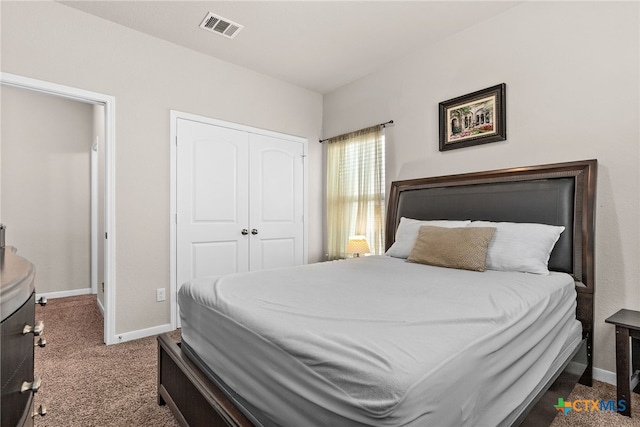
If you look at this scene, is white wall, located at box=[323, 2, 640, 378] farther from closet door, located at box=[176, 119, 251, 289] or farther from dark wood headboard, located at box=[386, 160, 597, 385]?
closet door, located at box=[176, 119, 251, 289]

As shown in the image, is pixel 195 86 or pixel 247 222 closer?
pixel 195 86

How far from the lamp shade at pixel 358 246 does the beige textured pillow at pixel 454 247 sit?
3.16 feet

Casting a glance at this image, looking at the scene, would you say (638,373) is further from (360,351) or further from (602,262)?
(360,351)

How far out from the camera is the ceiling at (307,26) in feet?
8.70

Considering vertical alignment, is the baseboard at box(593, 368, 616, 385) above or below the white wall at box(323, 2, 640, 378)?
below

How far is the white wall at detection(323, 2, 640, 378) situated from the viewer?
2156 millimetres

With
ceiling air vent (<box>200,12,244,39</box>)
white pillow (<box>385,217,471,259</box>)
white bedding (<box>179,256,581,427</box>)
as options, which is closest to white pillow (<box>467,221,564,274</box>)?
white bedding (<box>179,256,581,427</box>)

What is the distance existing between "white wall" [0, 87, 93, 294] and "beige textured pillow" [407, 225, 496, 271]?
4.48 m

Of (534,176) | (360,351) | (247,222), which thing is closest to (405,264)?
(534,176)

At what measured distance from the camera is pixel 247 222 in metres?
3.73

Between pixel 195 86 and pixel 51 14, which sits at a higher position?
pixel 51 14

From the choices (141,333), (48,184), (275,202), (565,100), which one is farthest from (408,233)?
(48,184)

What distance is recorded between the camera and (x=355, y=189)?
3.91 meters

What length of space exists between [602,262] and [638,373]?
26.4 inches
